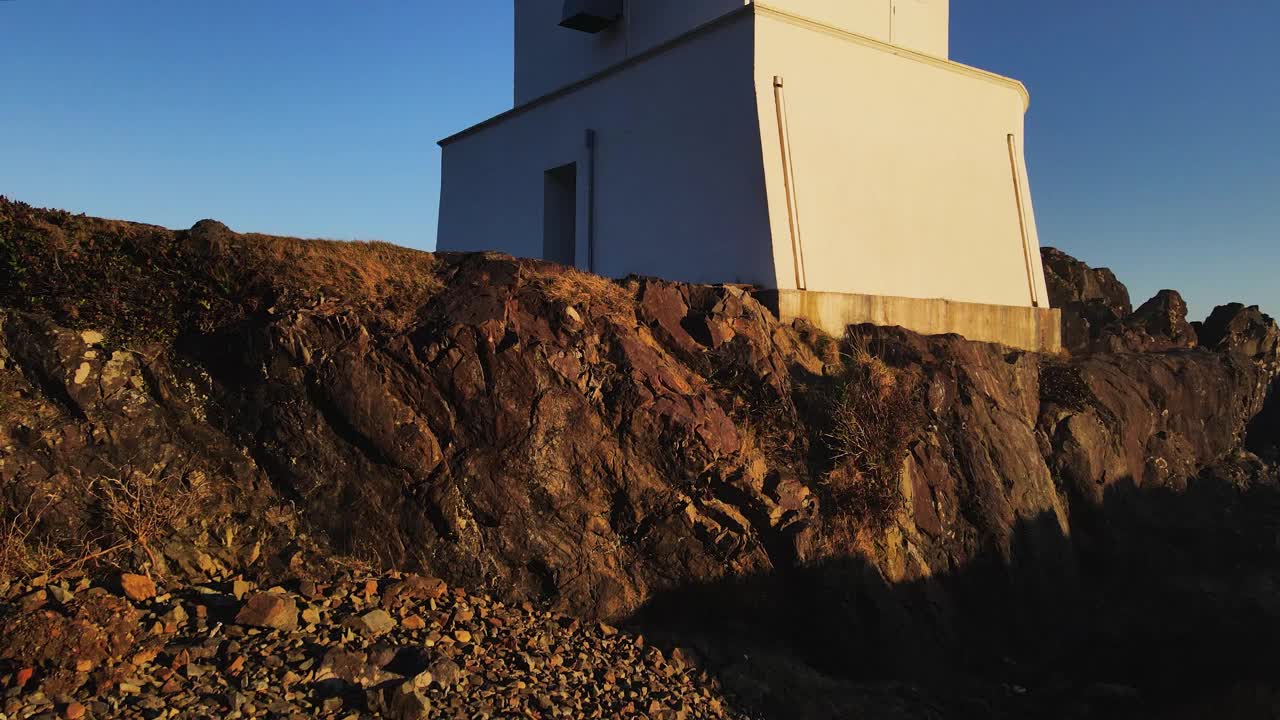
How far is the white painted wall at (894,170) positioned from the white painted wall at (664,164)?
14.1 inches

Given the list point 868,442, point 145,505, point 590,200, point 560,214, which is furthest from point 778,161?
point 145,505

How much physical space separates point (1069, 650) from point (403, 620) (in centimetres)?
796

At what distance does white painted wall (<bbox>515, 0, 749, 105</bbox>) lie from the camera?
15.5 metres

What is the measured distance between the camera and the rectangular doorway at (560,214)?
17328 millimetres

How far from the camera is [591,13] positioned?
16469 mm

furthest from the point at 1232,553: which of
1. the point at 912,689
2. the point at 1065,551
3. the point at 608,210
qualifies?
the point at 608,210

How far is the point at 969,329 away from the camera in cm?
1588

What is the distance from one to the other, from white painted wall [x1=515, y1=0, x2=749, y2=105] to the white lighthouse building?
1.4 inches

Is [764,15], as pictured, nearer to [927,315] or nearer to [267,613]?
[927,315]

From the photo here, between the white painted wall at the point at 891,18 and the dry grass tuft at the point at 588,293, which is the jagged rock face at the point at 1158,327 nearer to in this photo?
the white painted wall at the point at 891,18

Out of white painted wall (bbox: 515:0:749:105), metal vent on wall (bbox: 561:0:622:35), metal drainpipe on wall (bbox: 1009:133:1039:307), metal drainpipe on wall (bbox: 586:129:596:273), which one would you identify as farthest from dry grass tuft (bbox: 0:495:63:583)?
metal drainpipe on wall (bbox: 1009:133:1039:307)

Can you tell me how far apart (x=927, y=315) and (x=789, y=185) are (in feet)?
11.0

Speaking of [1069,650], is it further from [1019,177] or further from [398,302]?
[1019,177]

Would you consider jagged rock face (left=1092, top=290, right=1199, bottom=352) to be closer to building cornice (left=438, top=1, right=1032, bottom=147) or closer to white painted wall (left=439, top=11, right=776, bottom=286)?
building cornice (left=438, top=1, right=1032, bottom=147)
